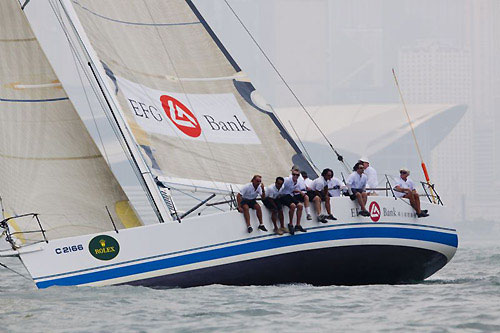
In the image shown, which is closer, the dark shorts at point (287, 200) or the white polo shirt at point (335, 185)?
the dark shorts at point (287, 200)

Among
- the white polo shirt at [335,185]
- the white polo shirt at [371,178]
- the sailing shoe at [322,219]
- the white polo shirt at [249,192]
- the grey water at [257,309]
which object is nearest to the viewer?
the grey water at [257,309]

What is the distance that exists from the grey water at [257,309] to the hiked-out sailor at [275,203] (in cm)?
63

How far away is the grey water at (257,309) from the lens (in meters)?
9.48

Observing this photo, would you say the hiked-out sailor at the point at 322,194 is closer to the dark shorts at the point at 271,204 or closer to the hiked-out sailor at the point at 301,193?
the hiked-out sailor at the point at 301,193

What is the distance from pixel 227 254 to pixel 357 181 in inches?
65.8

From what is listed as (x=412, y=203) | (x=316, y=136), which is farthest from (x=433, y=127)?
(x=412, y=203)

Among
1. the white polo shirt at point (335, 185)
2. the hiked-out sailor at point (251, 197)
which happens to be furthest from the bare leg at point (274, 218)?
the white polo shirt at point (335, 185)

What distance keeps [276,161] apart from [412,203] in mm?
1538

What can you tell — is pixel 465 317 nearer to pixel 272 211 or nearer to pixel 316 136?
pixel 272 211

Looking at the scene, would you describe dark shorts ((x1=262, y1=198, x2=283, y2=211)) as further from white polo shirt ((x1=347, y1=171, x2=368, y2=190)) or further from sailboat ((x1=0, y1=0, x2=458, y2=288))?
white polo shirt ((x1=347, y1=171, x2=368, y2=190))

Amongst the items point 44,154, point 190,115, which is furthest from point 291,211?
point 44,154

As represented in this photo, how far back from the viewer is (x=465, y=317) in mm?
9812

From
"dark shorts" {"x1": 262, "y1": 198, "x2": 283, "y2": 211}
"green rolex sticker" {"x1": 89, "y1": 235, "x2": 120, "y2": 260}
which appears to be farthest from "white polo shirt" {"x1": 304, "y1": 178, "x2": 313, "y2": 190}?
"green rolex sticker" {"x1": 89, "y1": 235, "x2": 120, "y2": 260}

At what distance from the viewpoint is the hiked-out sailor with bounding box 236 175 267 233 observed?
1180 cm
